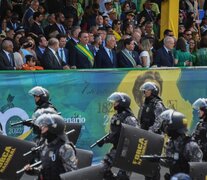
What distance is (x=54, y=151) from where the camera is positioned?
43.5 ft

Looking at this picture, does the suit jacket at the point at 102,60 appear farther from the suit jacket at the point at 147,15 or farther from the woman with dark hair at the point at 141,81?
the suit jacket at the point at 147,15

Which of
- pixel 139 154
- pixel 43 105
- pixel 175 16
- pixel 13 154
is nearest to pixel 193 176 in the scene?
pixel 139 154

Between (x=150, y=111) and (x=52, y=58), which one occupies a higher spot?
(x=52, y=58)

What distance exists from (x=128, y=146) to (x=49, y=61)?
501cm

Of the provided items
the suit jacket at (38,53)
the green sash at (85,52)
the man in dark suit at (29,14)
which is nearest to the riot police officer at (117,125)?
the suit jacket at (38,53)

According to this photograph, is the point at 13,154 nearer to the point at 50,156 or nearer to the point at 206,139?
the point at 50,156

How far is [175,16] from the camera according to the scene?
24750 millimetres

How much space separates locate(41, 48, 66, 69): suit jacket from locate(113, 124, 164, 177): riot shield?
481cm

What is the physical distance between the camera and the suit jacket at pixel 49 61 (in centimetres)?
1975

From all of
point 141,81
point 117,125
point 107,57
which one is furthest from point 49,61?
point 117,125

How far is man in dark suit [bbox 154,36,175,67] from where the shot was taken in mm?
21969

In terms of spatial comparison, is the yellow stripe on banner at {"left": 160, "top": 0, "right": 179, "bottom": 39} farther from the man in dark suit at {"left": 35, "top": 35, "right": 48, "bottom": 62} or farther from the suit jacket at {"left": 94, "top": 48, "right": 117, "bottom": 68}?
the man in dark suit at {"left": 35, "top": 35, "right": 48, "bottom": 62}

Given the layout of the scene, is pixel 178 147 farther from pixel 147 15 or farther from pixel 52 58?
pixel 147 15

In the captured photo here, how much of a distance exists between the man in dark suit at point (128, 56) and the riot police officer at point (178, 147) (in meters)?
6.55
